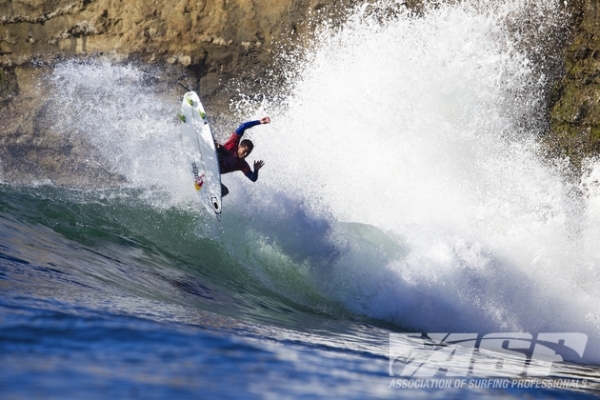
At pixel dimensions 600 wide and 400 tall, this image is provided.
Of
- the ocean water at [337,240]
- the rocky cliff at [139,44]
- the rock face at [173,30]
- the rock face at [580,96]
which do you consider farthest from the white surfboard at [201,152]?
the rock face at [580,96]

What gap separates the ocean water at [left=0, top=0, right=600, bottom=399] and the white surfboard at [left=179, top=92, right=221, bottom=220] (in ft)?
1.62

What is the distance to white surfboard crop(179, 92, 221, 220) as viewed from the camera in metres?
7.66

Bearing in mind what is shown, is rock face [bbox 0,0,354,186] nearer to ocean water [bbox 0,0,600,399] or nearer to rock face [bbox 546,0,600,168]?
ocean water [bbox 0,0,600,399]

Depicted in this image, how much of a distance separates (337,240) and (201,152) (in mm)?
1927

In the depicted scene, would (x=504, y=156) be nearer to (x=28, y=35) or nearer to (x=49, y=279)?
(x=49, y=279)

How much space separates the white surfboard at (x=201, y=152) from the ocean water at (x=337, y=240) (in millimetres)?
493

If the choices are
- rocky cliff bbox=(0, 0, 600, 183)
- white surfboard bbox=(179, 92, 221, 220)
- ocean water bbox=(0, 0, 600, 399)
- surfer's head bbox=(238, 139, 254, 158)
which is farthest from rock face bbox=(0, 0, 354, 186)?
surfer's head bbox=(238, 139, 254, 158)

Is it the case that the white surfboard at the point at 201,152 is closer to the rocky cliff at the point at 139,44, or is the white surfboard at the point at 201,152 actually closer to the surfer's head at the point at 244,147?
the surfer's head at the point at 244,147

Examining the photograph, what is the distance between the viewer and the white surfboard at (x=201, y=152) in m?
7.66

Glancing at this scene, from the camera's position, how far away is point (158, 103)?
1193 centimetres

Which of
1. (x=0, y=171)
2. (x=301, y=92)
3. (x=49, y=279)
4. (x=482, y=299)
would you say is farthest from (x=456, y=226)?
(x=0, y=171)

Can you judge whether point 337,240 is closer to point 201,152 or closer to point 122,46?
point 201,152

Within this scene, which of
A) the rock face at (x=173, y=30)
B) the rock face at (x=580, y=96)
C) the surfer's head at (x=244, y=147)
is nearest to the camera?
the surfer's head at (x=244, y=147)

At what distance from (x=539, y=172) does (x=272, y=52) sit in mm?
5030
